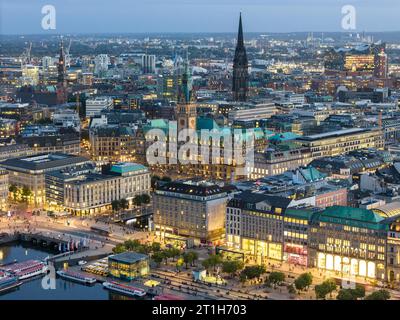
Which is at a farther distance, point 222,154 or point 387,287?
point 222,154

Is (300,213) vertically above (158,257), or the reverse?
(300,213)

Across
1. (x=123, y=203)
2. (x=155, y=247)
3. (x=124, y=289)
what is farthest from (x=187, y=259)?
(x=123, y=203)

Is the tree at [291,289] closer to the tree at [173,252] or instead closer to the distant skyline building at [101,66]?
the tree at [173,252]

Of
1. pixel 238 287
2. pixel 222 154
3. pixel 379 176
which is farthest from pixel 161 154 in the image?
pixel 238 287

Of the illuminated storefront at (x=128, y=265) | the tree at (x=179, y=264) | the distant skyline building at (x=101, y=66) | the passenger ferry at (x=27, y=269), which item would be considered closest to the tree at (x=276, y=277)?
the tree at (x=179, y=264)

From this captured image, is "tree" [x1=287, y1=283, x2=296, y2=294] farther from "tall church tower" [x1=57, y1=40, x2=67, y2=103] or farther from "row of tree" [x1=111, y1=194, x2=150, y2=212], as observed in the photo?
"tall church tower" [x1=57, y1=40, x2=67, y2=103]

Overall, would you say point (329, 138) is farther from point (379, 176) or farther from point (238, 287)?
point (238, 287)

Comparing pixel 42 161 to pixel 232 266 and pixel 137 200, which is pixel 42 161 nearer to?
pixel 137 200
